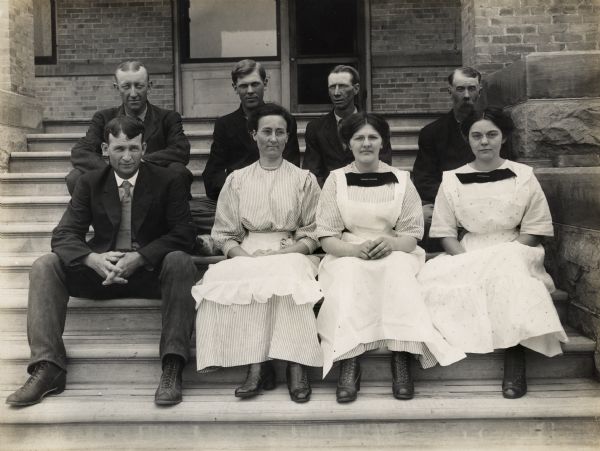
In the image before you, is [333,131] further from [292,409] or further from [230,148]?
[292,409]

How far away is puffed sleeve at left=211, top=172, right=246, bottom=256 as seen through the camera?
3.45m

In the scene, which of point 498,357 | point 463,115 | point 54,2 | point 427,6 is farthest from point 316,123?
point 54,2

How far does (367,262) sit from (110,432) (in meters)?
1.46

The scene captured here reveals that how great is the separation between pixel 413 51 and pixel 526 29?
9.81 ft

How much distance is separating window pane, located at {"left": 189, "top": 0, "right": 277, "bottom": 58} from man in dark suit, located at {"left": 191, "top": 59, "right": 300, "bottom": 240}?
14.2 feet

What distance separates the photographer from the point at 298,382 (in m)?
2.87

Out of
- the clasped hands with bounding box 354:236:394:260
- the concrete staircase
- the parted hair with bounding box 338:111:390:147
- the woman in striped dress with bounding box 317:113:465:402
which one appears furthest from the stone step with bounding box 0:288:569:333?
the parted hair with bounding box 338:111:390:147

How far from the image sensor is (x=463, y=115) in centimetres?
421

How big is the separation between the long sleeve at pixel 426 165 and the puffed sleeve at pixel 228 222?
4.43 ft

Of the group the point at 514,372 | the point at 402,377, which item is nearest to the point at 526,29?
the point at 514,372

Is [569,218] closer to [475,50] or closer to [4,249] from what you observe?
[475,50]

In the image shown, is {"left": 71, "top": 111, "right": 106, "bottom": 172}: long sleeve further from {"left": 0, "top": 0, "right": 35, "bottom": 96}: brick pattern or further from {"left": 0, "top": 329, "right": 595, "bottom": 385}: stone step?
{"left": 0, "top": 0, "right": 35, "bottom": 96}: brick pattern

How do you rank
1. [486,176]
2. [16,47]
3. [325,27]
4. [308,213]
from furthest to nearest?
[325,27], [16,47], [308,213], [486,176]

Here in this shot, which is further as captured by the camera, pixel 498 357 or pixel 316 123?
pixel 316 123
